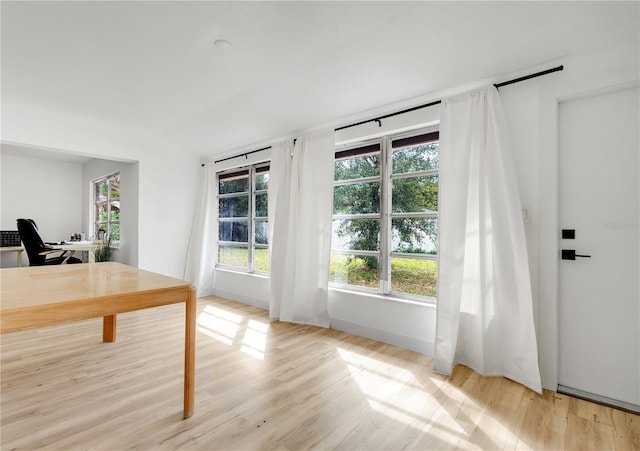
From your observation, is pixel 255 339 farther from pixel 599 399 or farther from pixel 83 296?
pixel 599 399

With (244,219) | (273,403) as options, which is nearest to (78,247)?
(244,219)

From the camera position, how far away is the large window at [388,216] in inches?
120

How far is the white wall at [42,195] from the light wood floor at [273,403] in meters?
4.49

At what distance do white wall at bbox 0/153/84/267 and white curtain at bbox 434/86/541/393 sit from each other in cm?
761

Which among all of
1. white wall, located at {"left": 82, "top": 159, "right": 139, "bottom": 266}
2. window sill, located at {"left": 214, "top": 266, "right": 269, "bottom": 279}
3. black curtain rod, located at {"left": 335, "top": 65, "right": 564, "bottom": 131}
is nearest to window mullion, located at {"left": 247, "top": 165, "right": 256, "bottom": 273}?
window sill, located at {"left": 214, "top": 266, "right": 269, "bottom": 279}

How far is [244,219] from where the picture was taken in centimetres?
495

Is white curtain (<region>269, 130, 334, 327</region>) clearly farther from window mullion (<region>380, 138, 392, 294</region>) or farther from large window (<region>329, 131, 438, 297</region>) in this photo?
window mullion (<region>380, 138, 392, 294</region>)

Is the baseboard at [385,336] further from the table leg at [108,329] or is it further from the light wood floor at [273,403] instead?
the table leg at [108,329]

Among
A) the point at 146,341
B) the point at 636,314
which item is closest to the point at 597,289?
the point at 636,314

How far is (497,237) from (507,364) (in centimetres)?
99

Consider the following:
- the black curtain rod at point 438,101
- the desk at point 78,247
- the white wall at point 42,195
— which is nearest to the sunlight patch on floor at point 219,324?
the desk at point 78,247

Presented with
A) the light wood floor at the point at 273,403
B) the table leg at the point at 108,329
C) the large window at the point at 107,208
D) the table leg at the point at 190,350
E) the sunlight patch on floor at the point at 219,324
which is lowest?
the sunlight patch on floor at the point at 219,324

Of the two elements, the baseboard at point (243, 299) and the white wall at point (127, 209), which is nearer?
the baseboard at point (243, 299)

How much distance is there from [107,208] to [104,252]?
4.04 feet
